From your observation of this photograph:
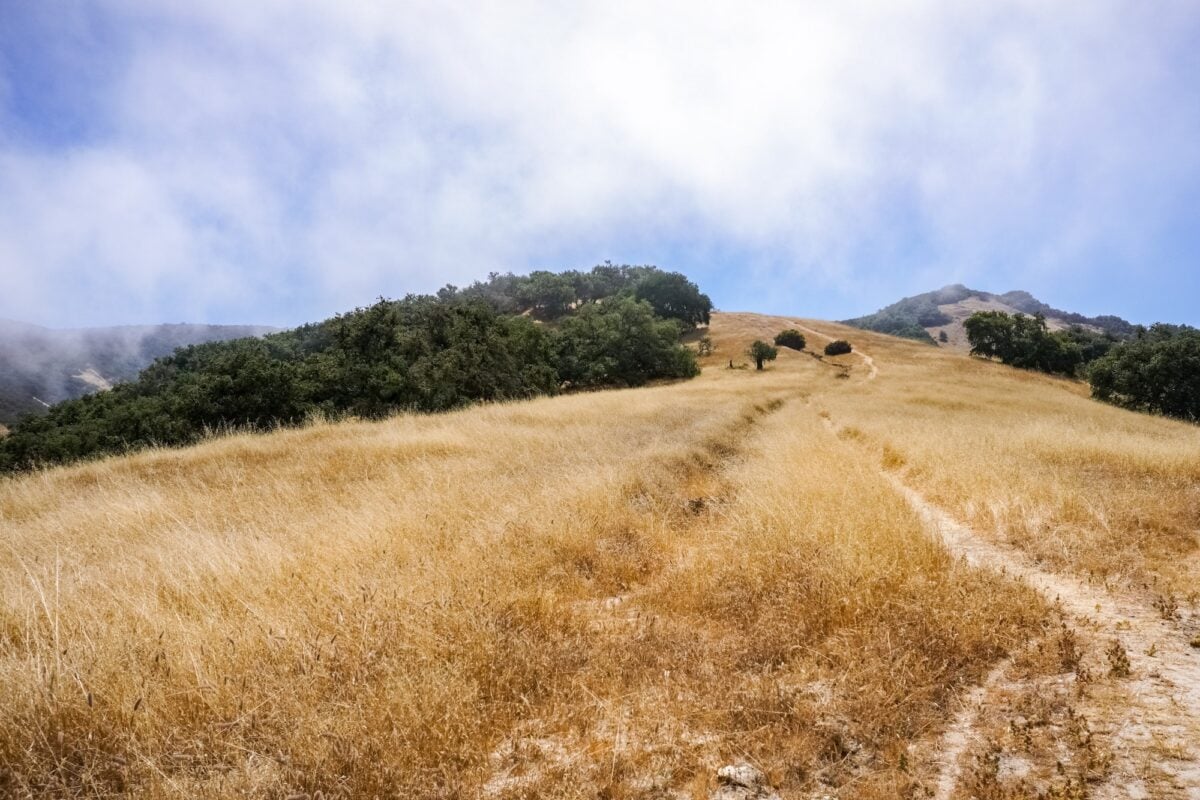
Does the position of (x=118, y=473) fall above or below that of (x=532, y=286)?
below

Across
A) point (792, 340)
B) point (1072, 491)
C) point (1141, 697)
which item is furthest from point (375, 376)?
point (792, 340)

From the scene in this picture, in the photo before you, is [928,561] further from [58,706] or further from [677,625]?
[58,706]

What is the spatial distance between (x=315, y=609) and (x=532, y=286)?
325 feet

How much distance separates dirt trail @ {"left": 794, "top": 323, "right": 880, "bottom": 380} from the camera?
4955 cm

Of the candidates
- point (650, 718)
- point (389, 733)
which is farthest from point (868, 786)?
point (389, 733)

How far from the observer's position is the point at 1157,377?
4325 cm

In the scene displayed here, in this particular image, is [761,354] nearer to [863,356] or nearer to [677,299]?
[863,356]

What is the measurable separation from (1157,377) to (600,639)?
61.7m

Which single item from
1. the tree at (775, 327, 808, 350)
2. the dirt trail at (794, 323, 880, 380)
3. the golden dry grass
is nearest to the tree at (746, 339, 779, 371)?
the dirt trail at (794, 323, 880, 380)

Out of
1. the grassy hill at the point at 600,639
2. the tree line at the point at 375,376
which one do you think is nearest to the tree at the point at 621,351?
the tree line at the point at 375,376

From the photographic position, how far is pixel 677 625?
448cm

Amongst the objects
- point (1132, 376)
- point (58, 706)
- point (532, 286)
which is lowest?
point (58, 706)

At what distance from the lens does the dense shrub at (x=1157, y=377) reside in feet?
140

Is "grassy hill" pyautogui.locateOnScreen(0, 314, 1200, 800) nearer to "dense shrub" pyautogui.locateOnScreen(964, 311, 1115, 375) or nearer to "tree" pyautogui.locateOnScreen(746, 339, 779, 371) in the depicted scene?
"tree" pyautogui.locateOnScreen(746, 339, 779, 371)
